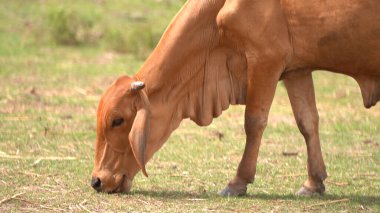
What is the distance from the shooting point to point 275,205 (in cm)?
838

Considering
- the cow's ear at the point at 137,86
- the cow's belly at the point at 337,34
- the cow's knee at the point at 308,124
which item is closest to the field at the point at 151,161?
the cow's knee at the point at 308,124

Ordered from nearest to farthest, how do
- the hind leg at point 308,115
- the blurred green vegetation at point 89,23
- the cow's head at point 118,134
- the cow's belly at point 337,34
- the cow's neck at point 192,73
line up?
the cow's belly at point 337,34 → the cow's head at point 118,134 → the cow's neck at point 192,73 → the hind leg at point 308,115 → the blurred green vegetation at point 89,23

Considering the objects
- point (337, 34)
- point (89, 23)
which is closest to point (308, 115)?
point (337, 34)

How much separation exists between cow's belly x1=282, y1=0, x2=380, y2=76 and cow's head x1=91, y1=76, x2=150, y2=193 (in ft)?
4.04

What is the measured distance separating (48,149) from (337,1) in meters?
3.37

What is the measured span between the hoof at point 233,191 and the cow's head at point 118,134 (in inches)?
26.9

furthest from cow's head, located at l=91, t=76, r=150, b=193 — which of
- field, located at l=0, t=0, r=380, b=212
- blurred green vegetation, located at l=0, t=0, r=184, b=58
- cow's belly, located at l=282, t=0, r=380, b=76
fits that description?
blurred green vegetation, located at l=0, t=0, r=184, b=58

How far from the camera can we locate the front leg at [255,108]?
8.57 m

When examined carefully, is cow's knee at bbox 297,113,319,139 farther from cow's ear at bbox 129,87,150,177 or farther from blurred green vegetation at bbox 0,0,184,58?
blurred green vegetation at bbox 0,0,184,58

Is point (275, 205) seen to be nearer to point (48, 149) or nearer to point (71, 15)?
point (48, 149)

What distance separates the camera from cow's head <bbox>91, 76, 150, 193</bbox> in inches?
341

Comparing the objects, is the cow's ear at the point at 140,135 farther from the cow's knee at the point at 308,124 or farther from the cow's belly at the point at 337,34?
the cow's knee at the point at 308,124

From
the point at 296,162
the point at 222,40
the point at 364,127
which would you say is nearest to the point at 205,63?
the point at 222,40

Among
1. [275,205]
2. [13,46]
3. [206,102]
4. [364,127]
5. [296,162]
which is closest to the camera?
[275,205]
